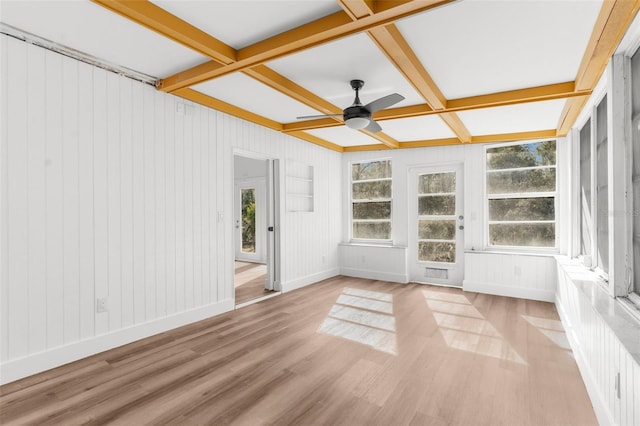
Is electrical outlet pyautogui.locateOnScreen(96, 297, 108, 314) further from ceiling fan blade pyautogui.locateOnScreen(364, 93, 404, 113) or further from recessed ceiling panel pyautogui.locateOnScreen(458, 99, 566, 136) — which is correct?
recessed ceiling panel pyautogui.locateOnScreen(458, 99, 566, 136)

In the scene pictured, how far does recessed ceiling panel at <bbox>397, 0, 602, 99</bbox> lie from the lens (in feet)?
7.02

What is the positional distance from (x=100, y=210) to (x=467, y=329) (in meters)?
3.78

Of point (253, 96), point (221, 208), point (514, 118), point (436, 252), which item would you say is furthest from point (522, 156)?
point (221, 208)

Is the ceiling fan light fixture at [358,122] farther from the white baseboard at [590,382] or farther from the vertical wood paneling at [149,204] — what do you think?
the white baseboard at [590,382]

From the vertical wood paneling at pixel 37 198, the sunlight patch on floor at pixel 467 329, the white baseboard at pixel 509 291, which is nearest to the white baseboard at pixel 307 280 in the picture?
the sunlight patch on floor at pixel 467 329

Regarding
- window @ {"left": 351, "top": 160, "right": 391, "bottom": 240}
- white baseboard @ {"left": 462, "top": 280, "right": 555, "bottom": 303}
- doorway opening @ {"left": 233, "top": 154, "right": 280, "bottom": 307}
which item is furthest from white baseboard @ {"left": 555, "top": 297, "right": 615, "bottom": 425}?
doorway opening @ {"left": 233, "top": 154, "right": 280, "bottom": 307}

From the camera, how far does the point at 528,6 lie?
2105mm

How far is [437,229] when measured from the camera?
5.89m

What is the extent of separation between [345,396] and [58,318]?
2333 millimetres

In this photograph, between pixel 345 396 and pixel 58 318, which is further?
pixel 58 318

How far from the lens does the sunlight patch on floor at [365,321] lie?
3.26 m

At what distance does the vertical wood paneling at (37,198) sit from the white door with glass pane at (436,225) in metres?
5.15

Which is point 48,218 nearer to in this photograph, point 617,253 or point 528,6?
point 528,6

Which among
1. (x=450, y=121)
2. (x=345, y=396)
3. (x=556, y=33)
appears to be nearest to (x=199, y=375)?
(x=345, y=396)
